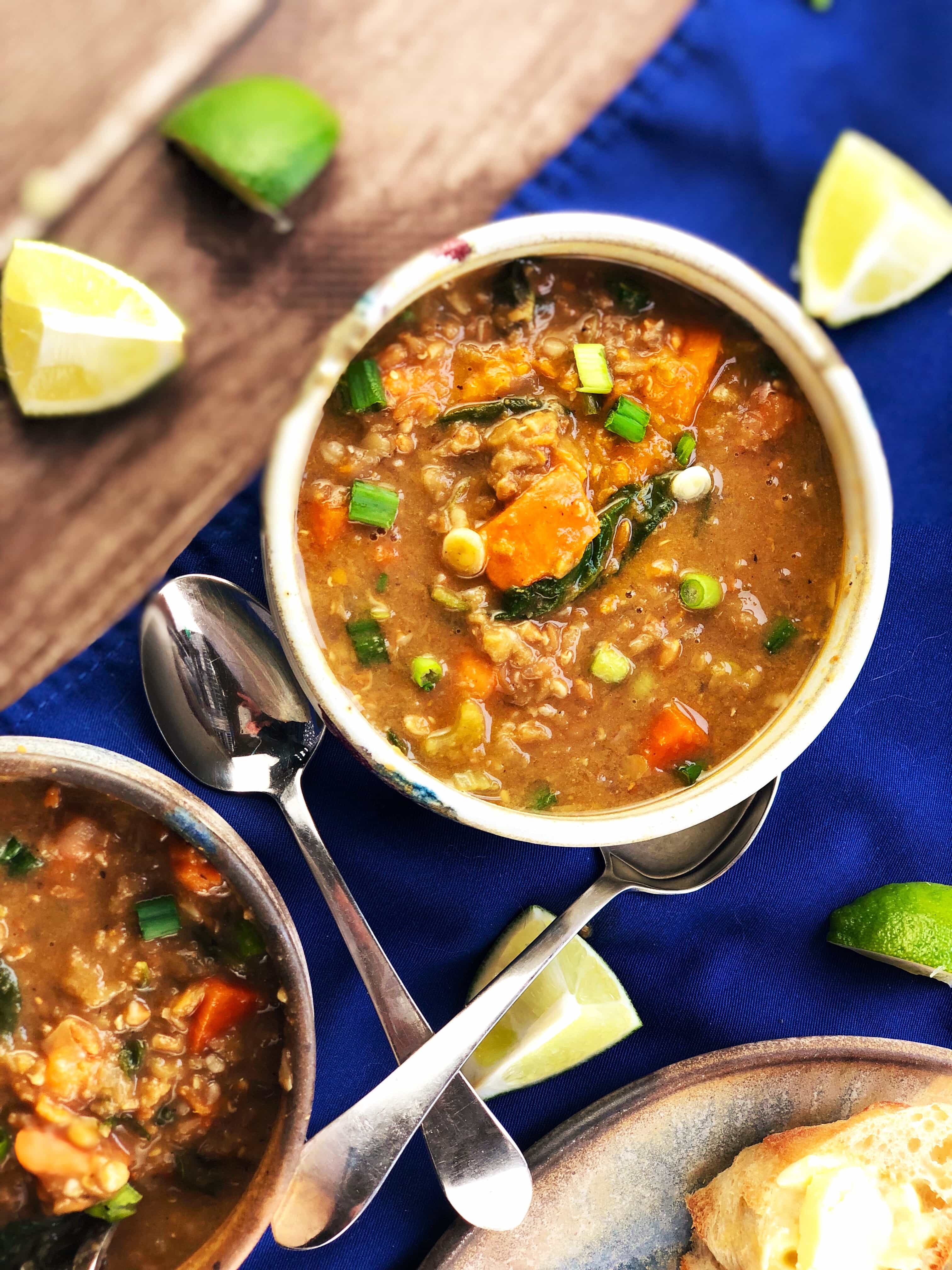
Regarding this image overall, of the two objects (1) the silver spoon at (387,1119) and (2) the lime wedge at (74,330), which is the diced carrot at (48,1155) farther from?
(2) the lime wedge at (74,330)

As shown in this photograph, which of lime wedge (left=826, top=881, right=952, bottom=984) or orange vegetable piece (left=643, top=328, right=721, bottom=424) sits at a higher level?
orange vegetable piece (left=643, top=328, right=721, bottom=424)

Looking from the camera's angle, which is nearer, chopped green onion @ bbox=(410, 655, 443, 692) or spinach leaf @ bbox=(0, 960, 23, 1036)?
chopped green onion @ bbox=(410, 655, 443, 692)

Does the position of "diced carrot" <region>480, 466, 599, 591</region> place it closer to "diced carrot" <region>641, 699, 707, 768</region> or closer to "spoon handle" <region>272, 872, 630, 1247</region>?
"diced carrot" <region>641, 699, 707, 768</region>

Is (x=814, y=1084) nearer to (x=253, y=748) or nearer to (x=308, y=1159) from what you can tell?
(x=308, y=1159)

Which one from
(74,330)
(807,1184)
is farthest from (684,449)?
(807,1184)

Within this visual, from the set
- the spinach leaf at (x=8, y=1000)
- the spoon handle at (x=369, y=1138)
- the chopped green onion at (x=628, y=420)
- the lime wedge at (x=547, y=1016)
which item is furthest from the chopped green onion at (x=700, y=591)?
the spinach leaf at (x=8, y=1000)

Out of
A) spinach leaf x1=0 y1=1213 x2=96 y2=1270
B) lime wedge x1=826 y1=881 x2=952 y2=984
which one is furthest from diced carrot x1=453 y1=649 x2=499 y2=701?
spinach leaf x1=0 y1=1213 x2=96 y2=1270
